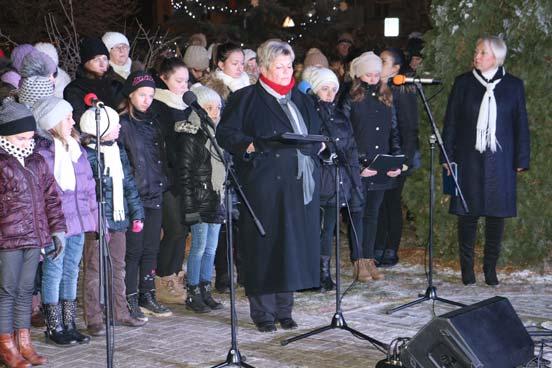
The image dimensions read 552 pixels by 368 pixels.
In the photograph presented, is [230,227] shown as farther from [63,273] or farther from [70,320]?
[70,320]

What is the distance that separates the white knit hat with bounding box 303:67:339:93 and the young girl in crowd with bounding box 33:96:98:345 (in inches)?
88.8

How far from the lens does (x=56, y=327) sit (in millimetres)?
6926

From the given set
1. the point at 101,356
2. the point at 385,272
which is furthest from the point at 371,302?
the point at 101,356

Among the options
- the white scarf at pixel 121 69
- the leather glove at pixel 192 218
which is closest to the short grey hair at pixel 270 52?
the leather glove at pixel 192 218

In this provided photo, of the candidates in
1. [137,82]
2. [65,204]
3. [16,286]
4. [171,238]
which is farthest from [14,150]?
[171,238]

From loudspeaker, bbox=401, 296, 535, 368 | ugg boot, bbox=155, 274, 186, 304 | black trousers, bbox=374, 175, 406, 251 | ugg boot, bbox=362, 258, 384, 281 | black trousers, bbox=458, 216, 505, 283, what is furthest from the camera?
black trousers, bbox=374, 175, 406, 251

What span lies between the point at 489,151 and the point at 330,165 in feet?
5.68

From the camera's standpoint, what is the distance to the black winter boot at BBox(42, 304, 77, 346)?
22.6 ft

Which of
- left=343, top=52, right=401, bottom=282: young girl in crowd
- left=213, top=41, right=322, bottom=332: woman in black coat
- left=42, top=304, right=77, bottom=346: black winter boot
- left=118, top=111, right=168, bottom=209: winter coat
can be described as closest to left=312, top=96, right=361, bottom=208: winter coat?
left=343, top=52, right=401, bottom=282: young girl in crowd

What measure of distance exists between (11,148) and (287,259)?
2.15 meters

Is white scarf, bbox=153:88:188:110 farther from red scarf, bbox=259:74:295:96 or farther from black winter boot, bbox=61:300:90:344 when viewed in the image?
black winter boot, bbox=61:300:90:344

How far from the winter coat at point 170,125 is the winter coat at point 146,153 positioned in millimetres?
257

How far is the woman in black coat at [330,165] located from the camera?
27.2 ft

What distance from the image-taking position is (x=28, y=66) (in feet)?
24.9
